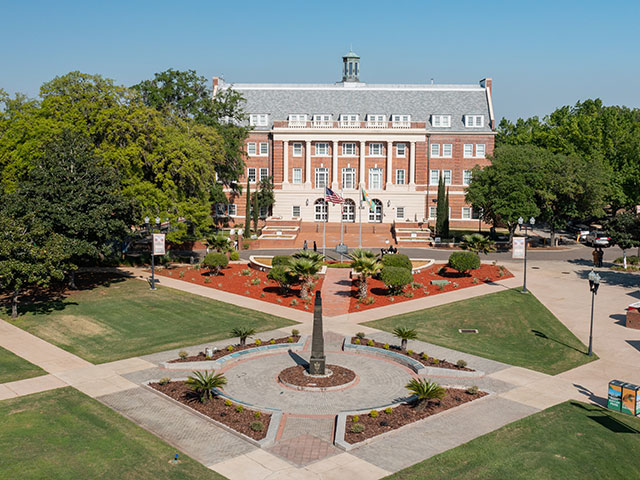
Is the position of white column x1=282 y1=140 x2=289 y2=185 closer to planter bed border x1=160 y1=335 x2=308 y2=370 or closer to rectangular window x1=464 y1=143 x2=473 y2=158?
rectangular window x1=464 y1=143 x2=473 y2=158

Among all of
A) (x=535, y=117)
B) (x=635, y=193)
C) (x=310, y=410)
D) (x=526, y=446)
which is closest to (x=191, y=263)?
(x=310, y=410)

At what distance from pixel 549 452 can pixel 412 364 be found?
7.40m

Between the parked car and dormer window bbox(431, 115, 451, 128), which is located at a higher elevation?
dormer window bbox(431, 115, 451, 128)

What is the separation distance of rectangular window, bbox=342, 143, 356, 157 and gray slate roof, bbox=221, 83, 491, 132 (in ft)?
15.2

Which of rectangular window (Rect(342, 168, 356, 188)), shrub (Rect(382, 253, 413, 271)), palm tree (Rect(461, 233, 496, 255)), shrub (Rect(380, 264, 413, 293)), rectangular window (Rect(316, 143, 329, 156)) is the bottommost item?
shrub (Rect(380, 264, 413, 293))

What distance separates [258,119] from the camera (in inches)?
3007

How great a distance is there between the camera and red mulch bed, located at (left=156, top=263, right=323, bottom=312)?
113 ft

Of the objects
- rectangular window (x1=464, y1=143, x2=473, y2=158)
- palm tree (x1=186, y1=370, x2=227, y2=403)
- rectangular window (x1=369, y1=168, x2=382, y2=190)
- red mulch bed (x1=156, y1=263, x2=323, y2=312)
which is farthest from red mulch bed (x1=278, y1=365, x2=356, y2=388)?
rectangular window (x1=464, y1=143, x2=473, y2=158)

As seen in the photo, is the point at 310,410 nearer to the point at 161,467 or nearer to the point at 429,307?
the point at 161,467

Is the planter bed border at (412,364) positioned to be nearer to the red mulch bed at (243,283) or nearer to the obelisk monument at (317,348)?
the obelisk monument at (317,348)

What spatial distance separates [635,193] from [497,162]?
21700mm

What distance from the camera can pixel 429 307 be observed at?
32.9 meters

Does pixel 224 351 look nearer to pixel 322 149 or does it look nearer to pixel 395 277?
pixel 395 277

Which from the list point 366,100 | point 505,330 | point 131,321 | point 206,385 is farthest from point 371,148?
point 206,385
